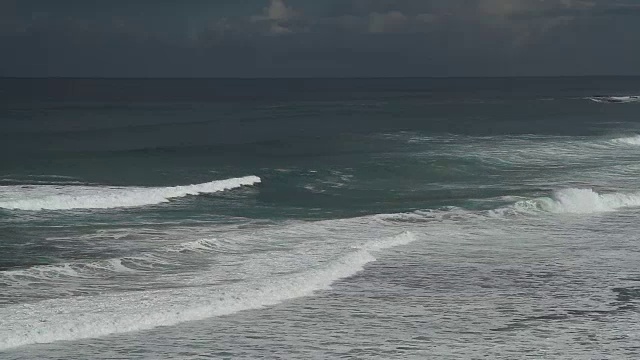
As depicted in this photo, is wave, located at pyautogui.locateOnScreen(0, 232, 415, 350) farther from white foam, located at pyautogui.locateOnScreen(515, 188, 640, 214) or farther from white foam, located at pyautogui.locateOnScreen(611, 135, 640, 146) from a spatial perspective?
white foam, located at pyautogui.locateOnScreen(611, 135, 640, 146)

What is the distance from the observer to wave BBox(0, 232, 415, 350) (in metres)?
13.5

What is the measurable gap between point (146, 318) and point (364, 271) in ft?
16.9

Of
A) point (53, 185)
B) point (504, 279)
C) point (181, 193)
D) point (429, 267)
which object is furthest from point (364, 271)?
point (53, 185)

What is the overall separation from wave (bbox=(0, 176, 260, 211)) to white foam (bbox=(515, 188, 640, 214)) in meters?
10.2

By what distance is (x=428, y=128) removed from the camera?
6425 centimetres

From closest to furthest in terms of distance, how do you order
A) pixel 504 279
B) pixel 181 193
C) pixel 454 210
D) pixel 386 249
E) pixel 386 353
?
pixel 386 353 < pixel 504 279 < pixel 386 249 < pixel 454 210 < pixel 181 193

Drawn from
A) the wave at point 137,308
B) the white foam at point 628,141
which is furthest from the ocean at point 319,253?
the white foam at point 628,141

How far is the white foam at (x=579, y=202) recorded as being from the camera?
27.2 m

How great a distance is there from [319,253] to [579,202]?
1080cm

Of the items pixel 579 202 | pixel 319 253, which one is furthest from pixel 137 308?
pixel 579 202

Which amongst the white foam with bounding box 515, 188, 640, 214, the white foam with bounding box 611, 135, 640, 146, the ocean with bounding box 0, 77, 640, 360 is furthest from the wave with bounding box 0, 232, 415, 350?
the white foam with bounding box 611, 135, 640, 146

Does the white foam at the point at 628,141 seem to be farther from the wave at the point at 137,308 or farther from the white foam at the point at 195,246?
the wave at the point at 137,308

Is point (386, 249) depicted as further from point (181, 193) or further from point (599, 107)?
point (599, 107)

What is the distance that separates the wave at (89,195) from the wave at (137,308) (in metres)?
11.4
